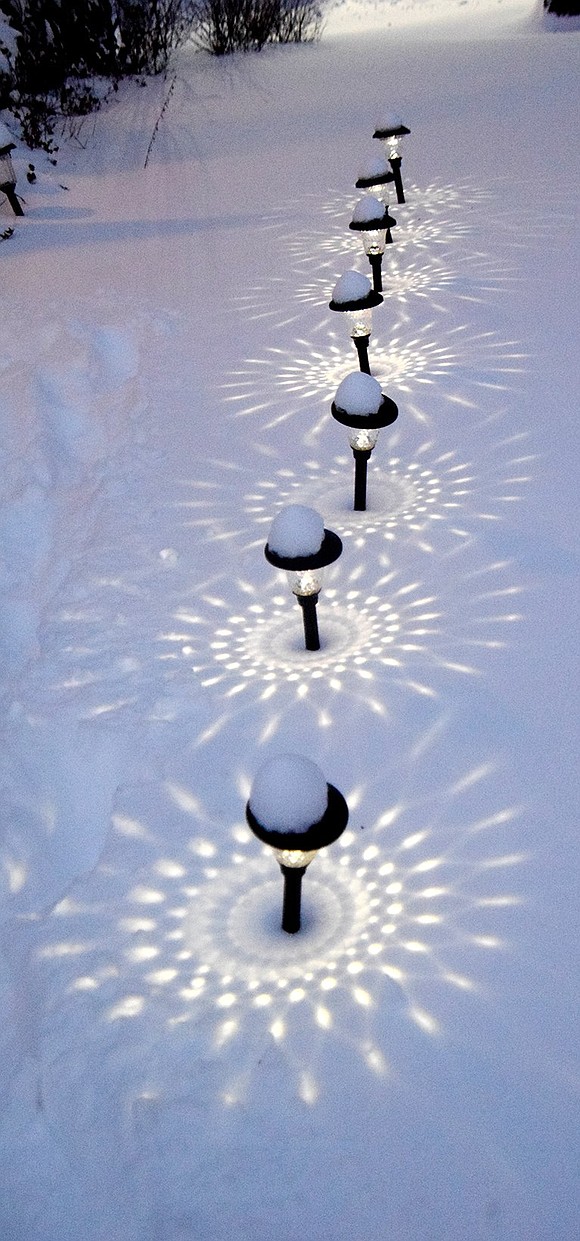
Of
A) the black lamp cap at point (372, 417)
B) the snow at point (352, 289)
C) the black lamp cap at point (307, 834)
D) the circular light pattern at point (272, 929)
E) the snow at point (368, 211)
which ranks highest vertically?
the snow at point (368, 211)

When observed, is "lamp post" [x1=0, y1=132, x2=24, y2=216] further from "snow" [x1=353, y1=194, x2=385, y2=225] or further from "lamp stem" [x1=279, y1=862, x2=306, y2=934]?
"lamp stem" [x1=279, y1=862, x2=306, y2=934]

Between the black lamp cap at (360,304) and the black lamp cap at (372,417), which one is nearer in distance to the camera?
the black lamp cap at (372,417)

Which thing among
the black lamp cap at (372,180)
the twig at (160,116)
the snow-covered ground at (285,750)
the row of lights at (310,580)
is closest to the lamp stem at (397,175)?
the snow-covered ground at (285,750)

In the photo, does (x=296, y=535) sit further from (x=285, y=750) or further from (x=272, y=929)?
(x=272, y=929)

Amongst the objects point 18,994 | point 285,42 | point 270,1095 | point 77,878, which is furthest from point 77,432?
point 285,42

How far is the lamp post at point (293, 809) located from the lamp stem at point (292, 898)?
110mm

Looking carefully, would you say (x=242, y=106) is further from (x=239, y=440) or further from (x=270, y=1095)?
(x=270, y=1095)

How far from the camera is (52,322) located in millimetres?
4523

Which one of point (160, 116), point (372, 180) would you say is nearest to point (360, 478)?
point (372, 180)

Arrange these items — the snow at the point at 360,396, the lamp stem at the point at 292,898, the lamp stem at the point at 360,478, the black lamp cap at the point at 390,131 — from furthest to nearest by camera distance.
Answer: the black lamp cap at the point at 390,131 → the lamp stem at the point at 360,478 → the snow at the point at 360,396 → the lamp stem at the point at 292,898

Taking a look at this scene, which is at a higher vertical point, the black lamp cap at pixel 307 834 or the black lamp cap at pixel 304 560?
the black lamp cap at pixel 304 560

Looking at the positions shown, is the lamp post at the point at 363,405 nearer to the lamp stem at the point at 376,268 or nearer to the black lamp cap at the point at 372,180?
the lamp stem at the point at 376,268

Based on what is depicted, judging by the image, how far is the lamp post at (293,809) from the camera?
1.58 metres

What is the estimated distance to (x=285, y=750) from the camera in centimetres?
226
